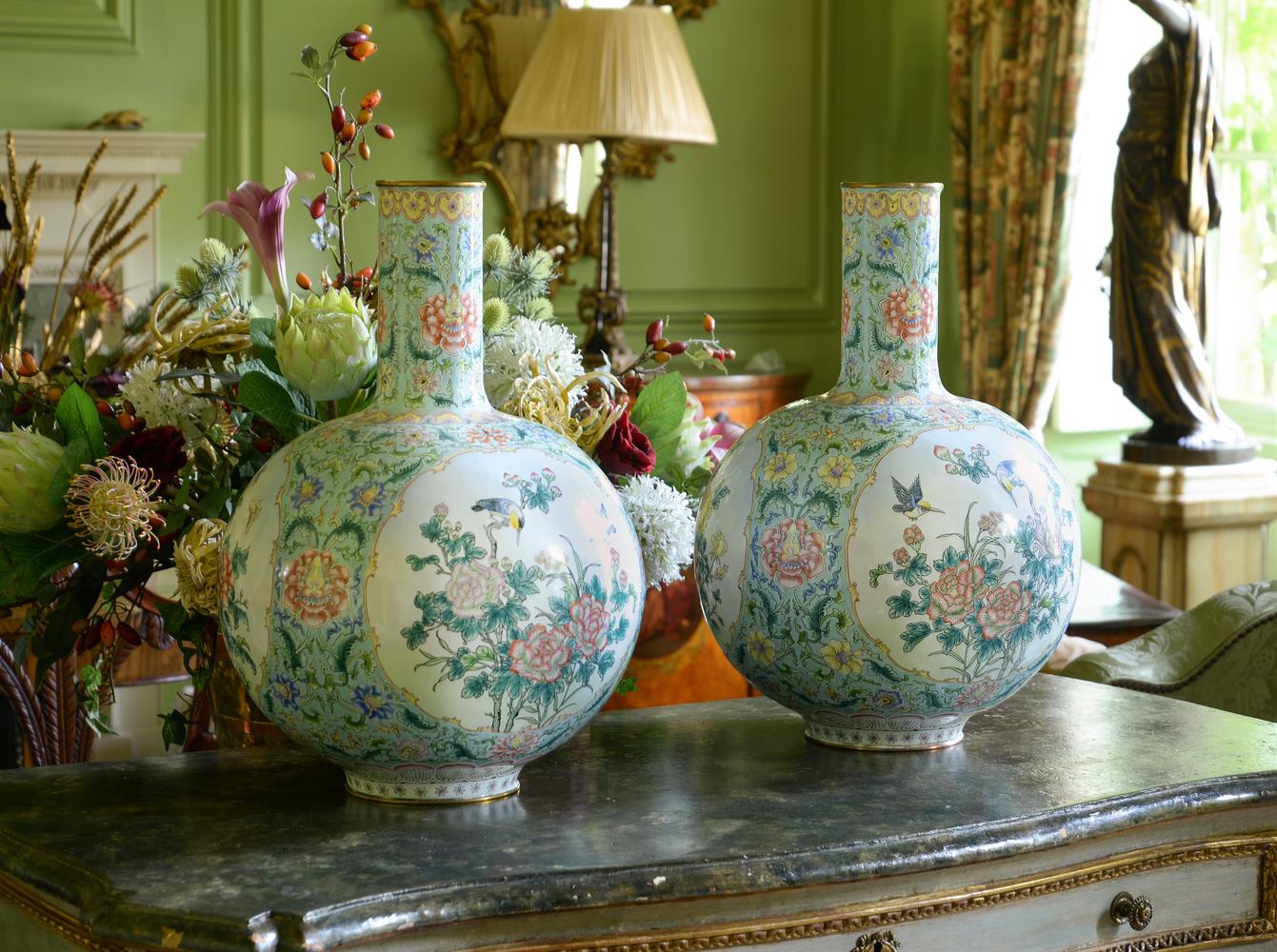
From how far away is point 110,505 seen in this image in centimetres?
108

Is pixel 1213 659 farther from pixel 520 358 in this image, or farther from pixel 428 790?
pixel 428 790

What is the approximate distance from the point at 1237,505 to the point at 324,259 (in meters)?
2.68

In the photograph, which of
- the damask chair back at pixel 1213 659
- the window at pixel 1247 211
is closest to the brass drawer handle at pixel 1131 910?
the damask chair back at pixel 1213 659

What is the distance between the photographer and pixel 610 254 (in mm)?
4848

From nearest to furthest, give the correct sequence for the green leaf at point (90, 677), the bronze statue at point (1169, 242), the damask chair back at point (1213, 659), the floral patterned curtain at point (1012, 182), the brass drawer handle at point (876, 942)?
the brass drawer handle at point (876, 942)
the green leaf at point (90, 677)
the damask chair back at point (1213, 659)
the bronze statue at point (1169, 242)
the floral patterned curtain at point (1012, 182)

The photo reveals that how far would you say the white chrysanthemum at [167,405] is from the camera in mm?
1188

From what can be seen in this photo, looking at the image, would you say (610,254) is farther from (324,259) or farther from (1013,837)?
(1013,837)

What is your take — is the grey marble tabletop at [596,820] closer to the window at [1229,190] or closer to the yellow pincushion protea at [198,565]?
the yellow pincushion protea at [198,565]

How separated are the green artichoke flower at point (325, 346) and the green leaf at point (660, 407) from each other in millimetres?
270

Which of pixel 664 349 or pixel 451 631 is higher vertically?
pixel 664 349

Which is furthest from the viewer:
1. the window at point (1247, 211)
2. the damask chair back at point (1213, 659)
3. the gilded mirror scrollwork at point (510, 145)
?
the gilded mirror scrollwork at point (510, 145)

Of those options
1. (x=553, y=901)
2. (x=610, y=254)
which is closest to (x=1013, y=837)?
(x=553, y=901)

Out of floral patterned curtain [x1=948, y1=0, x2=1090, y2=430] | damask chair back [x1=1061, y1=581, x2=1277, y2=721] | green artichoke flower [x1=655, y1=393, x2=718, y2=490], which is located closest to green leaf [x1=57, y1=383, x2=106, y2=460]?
green artichoke flower [x1=655, y1=393, x2=718, y2=490]

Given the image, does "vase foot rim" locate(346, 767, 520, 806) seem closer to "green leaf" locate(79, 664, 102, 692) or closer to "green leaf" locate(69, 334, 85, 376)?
"green leaf" locate(79, 664, 102, 692)
